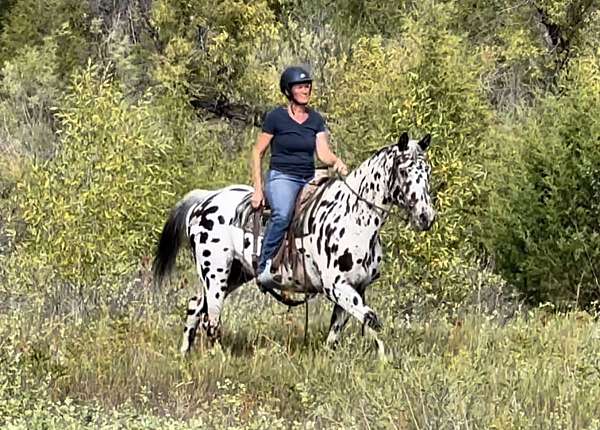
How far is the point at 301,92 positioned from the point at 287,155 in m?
0.54

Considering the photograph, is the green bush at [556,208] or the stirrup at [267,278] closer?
the stirrup at [267,278]

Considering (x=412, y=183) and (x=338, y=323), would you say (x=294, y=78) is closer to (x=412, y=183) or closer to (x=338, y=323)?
(x=412, y=183)

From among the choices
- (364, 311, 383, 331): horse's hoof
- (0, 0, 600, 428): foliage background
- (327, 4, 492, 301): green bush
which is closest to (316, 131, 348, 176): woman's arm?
(0, 0, 600, 428): foliage background

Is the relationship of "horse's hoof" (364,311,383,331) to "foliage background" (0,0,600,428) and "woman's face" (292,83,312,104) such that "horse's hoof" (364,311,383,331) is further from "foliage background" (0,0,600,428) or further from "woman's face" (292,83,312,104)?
"woman's face" (292,83,312,104)

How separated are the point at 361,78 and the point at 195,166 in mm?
3448

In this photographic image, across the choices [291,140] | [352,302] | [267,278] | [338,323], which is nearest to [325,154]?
[291,140]

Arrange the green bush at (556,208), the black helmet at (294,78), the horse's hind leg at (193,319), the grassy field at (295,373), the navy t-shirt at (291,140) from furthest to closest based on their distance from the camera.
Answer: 1. the green bush at (556,208)
2. the horse's hind leg at (193,319)
3. the navy t-shirt at (291,140)
4. the black helmet at (294,78)
5. the grassy field at (295,373)

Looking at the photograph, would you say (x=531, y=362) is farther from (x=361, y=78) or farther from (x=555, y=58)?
(x=555, y=58)

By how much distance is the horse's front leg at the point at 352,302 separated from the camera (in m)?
8.23

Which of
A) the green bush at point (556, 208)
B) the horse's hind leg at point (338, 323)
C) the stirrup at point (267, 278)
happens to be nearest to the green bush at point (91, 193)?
the stirrup at point (267, 278)

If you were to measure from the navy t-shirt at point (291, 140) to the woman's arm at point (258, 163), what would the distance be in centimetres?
6

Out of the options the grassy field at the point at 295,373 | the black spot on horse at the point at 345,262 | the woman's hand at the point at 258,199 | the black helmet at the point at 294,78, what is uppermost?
the black helmet at the point at 294,78

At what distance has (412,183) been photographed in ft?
27.5

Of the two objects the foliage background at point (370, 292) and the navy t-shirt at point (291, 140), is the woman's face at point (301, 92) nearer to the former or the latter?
the navy t-shirt at point (291, 140)
